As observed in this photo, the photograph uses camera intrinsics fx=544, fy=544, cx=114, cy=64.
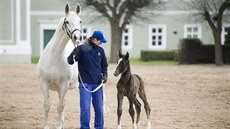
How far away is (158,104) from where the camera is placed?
15.5 m

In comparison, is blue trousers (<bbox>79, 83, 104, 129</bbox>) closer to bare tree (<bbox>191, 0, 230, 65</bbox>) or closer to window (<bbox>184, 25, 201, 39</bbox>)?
bare tree (<bbox>191, 0, 230, 65</bbox>)

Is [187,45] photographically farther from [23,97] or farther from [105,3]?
[23,97]

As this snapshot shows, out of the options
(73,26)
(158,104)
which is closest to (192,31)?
(158,104)

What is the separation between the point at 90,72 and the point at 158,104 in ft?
20.8

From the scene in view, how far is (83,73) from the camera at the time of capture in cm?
955

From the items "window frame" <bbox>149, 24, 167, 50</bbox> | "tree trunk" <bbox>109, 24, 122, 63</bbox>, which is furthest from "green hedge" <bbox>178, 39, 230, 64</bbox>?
"window frame" <bbox>149, 24, 167, 50</bbox>

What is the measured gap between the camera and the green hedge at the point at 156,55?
4447 cm

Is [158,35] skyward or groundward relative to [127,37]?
skyward

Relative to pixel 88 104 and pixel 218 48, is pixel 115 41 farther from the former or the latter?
pixel 88 104

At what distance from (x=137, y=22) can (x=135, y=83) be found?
36.0 m

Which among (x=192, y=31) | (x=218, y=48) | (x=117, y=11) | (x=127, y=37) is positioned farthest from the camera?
(x=127, y=37)

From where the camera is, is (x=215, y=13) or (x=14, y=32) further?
(x=14, y=32)

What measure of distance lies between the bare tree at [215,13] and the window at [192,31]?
7785 millimetres

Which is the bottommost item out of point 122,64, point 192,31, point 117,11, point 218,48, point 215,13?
point 122,64
